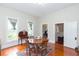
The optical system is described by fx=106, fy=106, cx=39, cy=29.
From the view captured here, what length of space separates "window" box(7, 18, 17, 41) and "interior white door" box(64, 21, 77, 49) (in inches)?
128

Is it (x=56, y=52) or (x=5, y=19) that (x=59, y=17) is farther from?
(x=5, y=19)

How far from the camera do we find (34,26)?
908 cm

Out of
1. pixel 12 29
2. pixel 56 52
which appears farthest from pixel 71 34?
pixel 12 29

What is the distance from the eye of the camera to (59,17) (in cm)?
693

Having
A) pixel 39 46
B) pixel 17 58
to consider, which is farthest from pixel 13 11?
pixel 17 58

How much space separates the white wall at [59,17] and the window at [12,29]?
2.56 m

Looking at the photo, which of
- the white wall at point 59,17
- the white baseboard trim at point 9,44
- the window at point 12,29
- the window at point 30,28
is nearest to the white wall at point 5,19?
the white baseboard trim at point 9,44

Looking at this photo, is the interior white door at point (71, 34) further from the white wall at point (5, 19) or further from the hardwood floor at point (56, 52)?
the white wall at point (5, 19)

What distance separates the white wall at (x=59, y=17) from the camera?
18.5 ft

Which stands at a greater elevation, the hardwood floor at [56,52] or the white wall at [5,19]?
the white wall at [5,19]

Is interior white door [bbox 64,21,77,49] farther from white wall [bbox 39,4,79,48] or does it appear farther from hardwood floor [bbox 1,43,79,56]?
hardwood floor [bbox 1,43,79,56]

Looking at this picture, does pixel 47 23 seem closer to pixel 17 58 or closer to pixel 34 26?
pixel 34 26

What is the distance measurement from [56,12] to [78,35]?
8.25ft

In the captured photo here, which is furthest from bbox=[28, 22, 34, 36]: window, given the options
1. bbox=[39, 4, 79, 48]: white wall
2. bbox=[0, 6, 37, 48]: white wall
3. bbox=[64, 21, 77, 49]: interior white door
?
bbox=[64, 21, 77, 49]: interior white door
